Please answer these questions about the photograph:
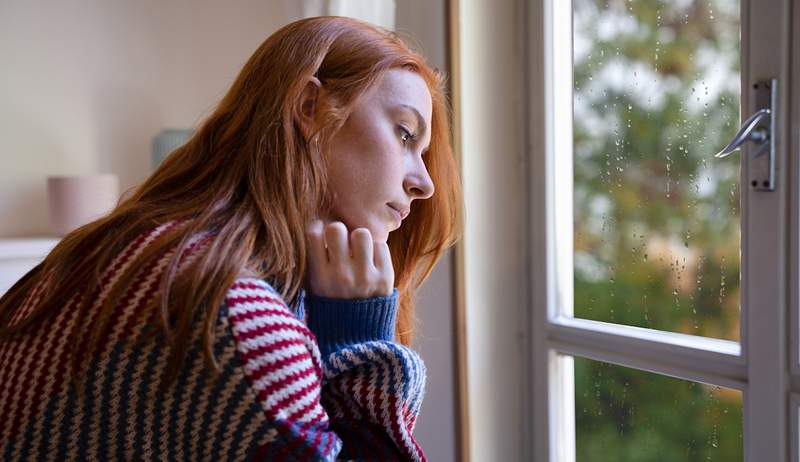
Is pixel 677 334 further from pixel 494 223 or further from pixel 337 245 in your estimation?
pixel 337 245

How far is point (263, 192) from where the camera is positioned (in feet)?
2.81

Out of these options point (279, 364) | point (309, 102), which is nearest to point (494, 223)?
point (309, 102)

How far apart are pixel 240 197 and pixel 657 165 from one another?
87cm

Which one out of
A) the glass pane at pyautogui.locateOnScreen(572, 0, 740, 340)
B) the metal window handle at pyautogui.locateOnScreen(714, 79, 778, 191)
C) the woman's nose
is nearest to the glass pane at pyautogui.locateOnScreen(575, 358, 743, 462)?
the glass pane at pyautogui.locateOnScreen(572, 0, 740, 340)

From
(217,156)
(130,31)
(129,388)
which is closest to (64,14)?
(130,31)

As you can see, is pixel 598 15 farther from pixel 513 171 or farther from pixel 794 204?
pixel 794 204

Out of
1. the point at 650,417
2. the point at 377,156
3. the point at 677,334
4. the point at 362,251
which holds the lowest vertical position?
the point at 650,417

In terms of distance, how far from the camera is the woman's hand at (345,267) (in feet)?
2.84

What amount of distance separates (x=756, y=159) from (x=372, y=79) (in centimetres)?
67

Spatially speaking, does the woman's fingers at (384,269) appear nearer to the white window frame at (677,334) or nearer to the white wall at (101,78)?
the white window frame at (677,334)

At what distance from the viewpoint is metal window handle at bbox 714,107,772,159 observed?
1.19 m

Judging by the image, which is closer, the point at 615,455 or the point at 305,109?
the point at 305,109

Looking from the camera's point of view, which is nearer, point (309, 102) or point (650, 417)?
point (309, 102)

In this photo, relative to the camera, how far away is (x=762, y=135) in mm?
1201
